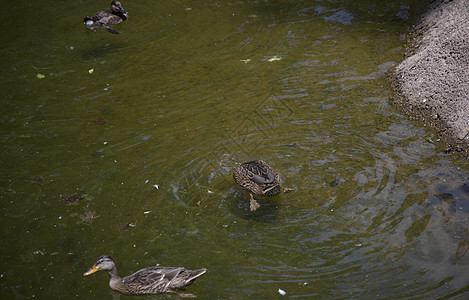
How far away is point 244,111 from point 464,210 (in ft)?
13.0

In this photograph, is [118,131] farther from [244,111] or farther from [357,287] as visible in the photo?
[357,287]

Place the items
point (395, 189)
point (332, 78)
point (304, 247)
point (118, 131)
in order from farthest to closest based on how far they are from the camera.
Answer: point (332, 78), point (118, 131), point (395, 189), point (304, 247)

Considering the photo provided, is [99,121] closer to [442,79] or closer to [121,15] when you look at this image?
[121,15]

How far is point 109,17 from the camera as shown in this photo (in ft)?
38.8

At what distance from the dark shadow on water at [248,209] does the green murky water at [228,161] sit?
3cm

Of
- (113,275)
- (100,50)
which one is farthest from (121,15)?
(113,275)

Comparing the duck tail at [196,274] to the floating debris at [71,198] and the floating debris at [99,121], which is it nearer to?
the floating debris at [71,198]

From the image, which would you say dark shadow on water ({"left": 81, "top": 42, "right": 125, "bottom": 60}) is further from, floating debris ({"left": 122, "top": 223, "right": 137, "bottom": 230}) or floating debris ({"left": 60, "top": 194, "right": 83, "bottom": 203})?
floating debris ({"left": 122, "top": 223, "right": 137, "bottom": 230})

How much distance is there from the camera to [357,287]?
5301 millimetres

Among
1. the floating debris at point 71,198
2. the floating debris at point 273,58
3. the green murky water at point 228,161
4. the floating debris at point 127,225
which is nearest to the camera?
the green murky water at point 228,161

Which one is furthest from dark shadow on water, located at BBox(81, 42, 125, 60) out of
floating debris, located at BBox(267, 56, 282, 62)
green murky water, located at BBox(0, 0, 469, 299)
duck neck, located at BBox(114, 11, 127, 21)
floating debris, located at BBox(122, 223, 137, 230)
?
floating debris, located at BBox(122, 223, 137, 230)

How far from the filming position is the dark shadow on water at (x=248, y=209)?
6379 millimetres

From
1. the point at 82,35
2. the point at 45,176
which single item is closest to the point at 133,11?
the point at 82,35

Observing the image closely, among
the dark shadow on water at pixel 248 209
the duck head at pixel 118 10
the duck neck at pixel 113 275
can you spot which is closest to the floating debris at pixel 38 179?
the duck neck at pixel 113 275
